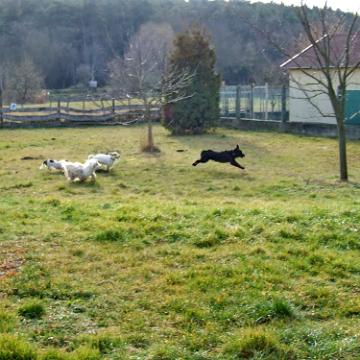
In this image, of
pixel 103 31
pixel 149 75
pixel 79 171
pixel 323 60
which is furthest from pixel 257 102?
pixel 103 31

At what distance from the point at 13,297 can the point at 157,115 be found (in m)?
28.4

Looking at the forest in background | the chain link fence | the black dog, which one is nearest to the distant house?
the chain link fence

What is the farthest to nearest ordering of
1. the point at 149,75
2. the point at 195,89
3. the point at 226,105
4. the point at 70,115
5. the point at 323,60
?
1. the point at 149,75
2. the point at 70,115
3. the point at 226,105
4. the point at 195,89
5. the point at 323,60

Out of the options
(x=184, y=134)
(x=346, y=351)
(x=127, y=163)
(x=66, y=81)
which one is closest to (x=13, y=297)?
(x=346, y=351)

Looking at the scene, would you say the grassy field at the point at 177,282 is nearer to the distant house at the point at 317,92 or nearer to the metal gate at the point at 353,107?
the metal gate at the point at 353,107

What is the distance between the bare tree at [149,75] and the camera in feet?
71.5

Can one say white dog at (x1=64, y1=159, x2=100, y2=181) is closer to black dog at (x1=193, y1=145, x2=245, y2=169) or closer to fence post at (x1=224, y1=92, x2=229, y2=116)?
black dog at (x1=193, y1=145, x2=245, y2=169)

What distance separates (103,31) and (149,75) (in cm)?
3665

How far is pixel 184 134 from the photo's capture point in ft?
85.0

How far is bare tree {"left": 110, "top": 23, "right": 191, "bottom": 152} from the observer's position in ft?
71.5

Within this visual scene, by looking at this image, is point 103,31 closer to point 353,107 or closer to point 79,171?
point 353,107

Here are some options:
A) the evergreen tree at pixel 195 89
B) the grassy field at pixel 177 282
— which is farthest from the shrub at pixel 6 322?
the evergreen tree at pixel 195 89

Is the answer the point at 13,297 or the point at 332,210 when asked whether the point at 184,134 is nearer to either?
the point at 332,210

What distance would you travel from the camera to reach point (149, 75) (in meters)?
42.7
